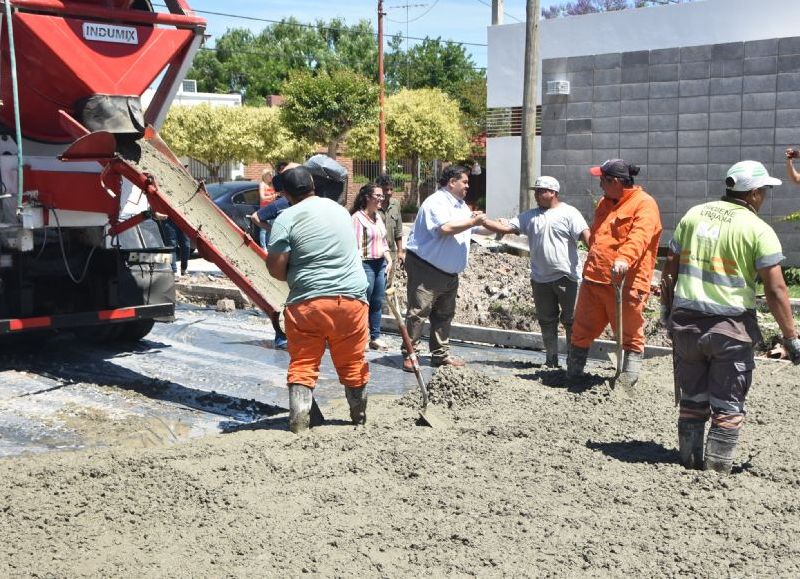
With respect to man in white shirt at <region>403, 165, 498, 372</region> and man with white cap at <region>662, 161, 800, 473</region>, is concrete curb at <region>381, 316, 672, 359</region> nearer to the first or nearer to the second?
man in white shirt at <region>403, 165, 498, 372</region>

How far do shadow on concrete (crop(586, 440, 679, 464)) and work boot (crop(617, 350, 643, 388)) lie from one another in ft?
4.43

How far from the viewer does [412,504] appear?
5.00 metres

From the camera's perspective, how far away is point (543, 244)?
8.58 m

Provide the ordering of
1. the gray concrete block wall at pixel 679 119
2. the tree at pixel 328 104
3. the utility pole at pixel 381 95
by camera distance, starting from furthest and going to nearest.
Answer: the tree at pixel 328 104
the utility pole at pixel 381 95
the gray concrete block wall at pixel 679 119

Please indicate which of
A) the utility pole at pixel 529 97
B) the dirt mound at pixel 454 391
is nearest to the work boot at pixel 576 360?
the dirt mound at pixel 454 391

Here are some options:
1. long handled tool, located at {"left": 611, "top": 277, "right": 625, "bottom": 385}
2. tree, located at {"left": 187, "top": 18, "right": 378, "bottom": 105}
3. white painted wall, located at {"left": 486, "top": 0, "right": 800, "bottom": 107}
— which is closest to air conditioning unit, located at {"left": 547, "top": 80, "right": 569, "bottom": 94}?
white painted wall, located at {"left": 486, "top": 0, "right": 800, "bottom": 107}

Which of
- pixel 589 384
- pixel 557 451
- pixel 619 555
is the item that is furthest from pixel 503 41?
pixel 619 555

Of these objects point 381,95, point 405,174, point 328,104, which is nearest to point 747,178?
point 381,95

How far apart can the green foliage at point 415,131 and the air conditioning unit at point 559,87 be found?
17971mm

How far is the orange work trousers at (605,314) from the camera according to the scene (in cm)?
762

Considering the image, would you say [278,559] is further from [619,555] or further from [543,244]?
[543,244]

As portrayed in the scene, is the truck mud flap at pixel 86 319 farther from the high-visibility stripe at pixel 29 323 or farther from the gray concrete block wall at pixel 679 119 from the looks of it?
the gray concrete block wall at pixel 679 119

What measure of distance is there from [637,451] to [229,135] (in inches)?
1197

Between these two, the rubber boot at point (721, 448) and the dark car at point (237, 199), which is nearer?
the rubber boot at point (721, 448)
